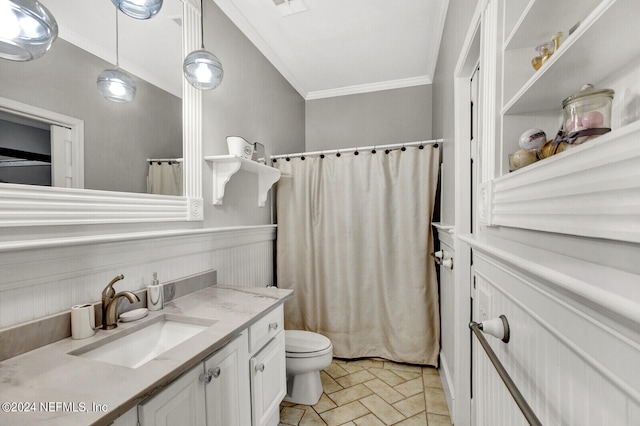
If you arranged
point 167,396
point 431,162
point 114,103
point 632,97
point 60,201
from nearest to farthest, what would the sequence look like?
point 632,97 → point 167,396 → point 60,201 → point 114,103 → point 431,162

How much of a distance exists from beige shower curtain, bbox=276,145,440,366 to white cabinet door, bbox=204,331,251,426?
1311mm

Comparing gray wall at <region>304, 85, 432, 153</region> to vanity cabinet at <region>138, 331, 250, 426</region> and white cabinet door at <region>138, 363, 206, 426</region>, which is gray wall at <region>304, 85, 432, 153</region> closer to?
vanity cabinet at <region>138, 331, 250, 426</region>

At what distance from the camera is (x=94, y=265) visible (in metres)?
1.12

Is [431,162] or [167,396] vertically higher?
[431,162]

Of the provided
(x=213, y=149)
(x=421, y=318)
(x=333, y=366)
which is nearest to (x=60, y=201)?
(x=213, y=149)

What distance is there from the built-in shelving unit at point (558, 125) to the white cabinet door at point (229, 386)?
110 centimetres

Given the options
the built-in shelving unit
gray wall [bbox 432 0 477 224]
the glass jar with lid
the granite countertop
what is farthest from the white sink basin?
gray wall [bbox 432 0 477 224]

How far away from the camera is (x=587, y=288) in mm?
403

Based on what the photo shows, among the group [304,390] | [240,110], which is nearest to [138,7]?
[240,110]

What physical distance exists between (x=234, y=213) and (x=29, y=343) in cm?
121

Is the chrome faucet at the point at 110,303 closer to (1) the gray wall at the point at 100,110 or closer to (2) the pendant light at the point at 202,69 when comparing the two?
(1) the gray wall at the point at 100,110

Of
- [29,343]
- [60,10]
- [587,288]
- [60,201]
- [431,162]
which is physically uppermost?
[60,10]

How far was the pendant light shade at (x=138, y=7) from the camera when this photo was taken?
1.08 m

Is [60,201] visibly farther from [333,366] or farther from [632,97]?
[333,366]
